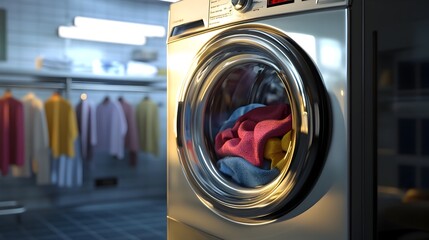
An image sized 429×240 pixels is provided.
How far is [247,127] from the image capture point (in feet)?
4.91

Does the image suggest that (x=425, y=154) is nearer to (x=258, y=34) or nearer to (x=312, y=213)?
(x=312, y=213)

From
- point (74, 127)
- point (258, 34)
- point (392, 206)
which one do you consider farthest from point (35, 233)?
point (392, 206)

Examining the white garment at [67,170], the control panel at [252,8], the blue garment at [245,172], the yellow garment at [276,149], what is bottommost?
the white garment at [67,170]

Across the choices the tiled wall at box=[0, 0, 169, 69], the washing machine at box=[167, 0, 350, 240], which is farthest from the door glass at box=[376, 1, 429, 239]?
the tiled wall at box=[0, 0, 169, 69]

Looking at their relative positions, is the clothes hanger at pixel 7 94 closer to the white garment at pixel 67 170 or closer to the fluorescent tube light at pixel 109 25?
the white garment at pixel 67 170

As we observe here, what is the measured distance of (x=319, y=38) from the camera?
108 centimetres

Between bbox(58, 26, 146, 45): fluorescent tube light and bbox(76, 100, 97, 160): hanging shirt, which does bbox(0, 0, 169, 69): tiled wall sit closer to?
bbox(58, 26, 146, 45): fluorescent tube light

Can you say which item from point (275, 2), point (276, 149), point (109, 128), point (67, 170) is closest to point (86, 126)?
point (109, 128)

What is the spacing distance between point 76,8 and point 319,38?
13.2ft

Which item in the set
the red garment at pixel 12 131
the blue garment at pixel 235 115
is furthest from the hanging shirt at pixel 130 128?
the blue garment at pixel 235 115

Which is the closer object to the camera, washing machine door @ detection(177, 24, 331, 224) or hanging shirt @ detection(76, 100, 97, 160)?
washing machine door @ detection(177, 24, 331, 224)

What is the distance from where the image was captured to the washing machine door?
109 cm

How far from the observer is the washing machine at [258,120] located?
41.8 inches

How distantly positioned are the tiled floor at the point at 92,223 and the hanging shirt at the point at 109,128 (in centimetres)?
61
